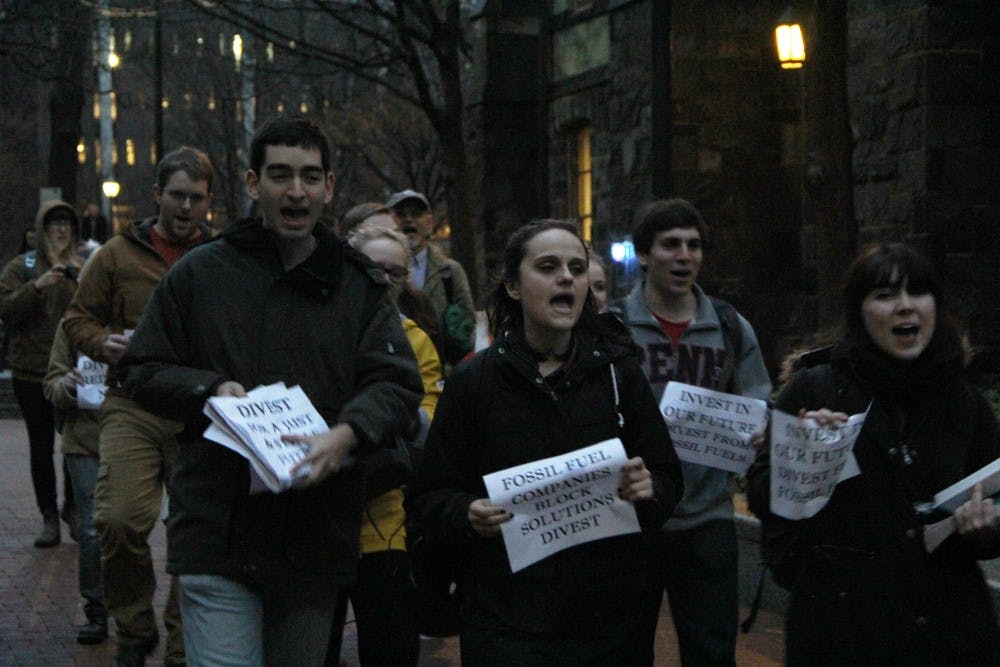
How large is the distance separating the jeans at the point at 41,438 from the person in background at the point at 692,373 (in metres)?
5.75

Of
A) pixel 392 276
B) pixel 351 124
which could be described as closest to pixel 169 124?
pixel 351 124

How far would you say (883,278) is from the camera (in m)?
4.25

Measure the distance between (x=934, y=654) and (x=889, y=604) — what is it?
0.16m

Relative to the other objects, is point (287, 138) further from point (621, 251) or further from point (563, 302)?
point (621, 251)

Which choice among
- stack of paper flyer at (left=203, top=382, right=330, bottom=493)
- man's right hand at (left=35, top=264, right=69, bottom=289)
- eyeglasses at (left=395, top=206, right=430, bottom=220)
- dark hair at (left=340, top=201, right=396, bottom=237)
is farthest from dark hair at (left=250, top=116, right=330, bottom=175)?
man's right hand at (left=35, top=264, right=69, bottom=289)

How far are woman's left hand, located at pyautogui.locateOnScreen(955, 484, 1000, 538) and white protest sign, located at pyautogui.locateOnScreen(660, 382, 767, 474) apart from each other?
5.03 feet

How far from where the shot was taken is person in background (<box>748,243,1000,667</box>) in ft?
13.4

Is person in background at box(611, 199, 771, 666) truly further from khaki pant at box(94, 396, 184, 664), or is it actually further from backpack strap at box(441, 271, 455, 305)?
backpack strap at box(441, 271, 455, 305)

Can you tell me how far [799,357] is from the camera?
4484mm

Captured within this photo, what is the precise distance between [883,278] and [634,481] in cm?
81

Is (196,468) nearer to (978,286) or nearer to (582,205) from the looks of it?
(978,286)

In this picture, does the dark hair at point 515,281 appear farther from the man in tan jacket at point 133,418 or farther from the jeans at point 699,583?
the man in tan jacket at point 133,418

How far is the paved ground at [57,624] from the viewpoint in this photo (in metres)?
7.61

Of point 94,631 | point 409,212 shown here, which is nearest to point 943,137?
point 409,212
